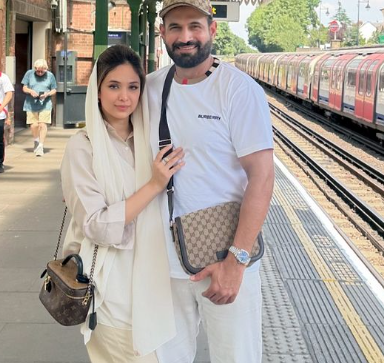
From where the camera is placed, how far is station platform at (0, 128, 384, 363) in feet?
13.4

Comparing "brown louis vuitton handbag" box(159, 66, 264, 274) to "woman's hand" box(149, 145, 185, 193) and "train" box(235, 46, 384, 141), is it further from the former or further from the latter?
"train" box(235, 46, 384, 141)

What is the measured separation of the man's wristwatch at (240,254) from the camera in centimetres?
233

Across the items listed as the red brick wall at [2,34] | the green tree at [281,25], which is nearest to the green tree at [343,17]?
the green tree at [281,25]

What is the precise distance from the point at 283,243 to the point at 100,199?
466 cm

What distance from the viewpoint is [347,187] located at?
11.8 meters

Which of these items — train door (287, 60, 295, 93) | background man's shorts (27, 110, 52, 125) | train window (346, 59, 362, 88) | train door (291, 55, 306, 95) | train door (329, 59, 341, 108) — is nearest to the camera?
background man's shorts (27, 110, 52, 125)

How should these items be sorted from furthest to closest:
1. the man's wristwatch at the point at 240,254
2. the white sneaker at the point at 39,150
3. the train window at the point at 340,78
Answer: the train window at the point at 340,78, the white sneaker at the point at 39,150, the man's wristwatch at the point at 240,254

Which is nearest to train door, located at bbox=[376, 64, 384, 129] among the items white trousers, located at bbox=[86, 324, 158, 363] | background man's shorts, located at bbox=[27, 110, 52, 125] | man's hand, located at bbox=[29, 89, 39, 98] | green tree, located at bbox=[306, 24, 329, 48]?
background man's shorts, located at bbox=[27, 110, 52, 125]

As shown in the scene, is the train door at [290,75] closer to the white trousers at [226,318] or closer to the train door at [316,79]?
the train door at [316,79]

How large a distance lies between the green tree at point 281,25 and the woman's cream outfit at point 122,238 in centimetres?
12338

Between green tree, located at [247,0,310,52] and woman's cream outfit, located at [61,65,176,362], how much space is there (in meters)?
123

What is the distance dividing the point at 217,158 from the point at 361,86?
1787cm

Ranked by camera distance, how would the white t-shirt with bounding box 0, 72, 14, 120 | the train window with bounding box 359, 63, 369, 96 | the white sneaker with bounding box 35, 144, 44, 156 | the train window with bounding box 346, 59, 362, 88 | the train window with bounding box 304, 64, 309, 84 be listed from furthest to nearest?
the train window with bounding box 304, 64, 309, 84, the train window with bounding box 346, 59, 362, 88, the train window with bounding box 359, 63, 369, 96, the white sneaker with bounding box 35, 144, 44, 156, the white t-shirt with bounding box 0, 72, 14, 120

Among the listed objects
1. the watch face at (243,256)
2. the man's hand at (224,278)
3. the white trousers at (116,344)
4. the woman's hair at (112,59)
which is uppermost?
the woman's hair at (112,59)
